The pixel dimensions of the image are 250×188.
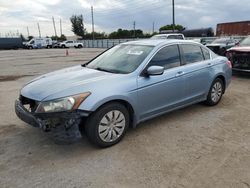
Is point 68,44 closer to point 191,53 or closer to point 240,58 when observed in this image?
point 240,58

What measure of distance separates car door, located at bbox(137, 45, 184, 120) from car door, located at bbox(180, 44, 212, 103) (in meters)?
0.19

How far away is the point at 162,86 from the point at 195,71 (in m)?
1.01

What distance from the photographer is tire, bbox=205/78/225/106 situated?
5562 mm

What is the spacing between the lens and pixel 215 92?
223 inches

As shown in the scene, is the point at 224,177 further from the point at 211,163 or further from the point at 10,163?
the point at 10,163

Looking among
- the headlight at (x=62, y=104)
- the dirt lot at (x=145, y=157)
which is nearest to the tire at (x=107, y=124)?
the dirt lot at (x=145, y=157)

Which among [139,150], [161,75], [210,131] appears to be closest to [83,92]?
[139,150]

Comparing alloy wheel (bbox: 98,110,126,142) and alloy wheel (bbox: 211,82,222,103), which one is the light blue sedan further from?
alloy wheel (bbox: 211,82,222,103)

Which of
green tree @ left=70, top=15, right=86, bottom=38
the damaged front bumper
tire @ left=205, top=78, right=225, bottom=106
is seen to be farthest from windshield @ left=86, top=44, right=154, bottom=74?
green tree @ left=70, top=15, right=86, bottom=38

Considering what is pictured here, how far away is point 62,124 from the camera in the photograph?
136 inches

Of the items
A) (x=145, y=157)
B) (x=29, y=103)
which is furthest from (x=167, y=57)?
(x=29, y=103)

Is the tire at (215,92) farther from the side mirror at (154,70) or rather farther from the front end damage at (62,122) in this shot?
the front end damage at (62,122)

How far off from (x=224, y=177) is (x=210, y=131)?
1.42m

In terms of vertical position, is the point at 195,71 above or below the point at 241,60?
above
